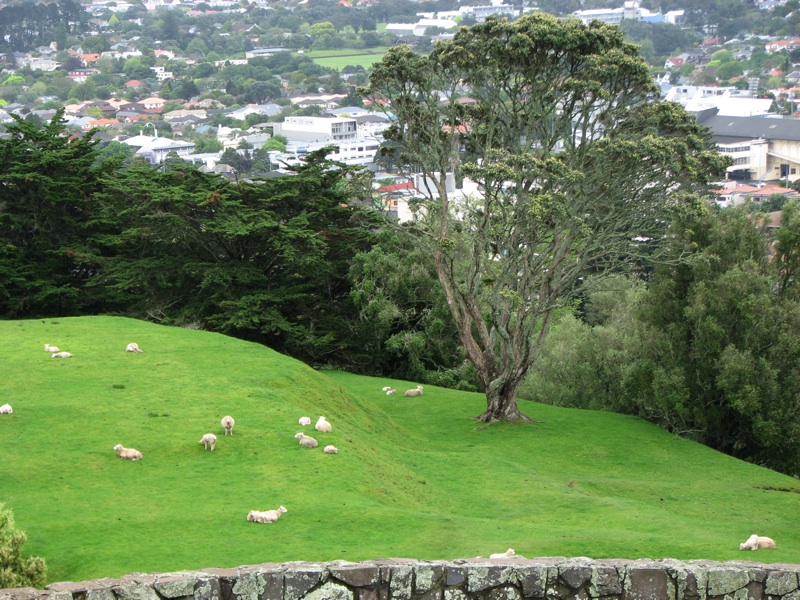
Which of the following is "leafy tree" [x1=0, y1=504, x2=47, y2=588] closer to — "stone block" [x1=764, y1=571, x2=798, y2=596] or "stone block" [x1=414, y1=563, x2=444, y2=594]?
"stone block" [x1=414, y1=563, x2=444, y2=594]

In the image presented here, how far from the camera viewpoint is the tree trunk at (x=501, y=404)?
31562 millimetres

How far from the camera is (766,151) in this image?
155 m

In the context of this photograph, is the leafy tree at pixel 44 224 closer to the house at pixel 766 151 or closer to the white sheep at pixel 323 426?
the white sheep at pixel 323 426

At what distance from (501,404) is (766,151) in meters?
134

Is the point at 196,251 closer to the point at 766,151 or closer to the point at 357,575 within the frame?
the point at 357,575

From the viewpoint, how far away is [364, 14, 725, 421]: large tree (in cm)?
2967

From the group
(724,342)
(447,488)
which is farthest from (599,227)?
(447,488)

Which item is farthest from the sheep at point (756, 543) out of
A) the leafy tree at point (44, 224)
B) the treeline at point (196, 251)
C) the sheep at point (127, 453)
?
the leafy tree at point (44, 224)

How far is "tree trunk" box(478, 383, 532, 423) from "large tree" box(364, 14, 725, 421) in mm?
40

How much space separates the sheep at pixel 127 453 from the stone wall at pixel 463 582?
26.9 ft

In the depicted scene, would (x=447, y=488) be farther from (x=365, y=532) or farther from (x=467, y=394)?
(x=467, y=394)

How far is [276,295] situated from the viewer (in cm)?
4012

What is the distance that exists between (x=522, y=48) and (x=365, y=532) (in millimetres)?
15995

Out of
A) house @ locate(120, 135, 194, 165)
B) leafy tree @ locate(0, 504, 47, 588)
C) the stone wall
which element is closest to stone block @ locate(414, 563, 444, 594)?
the stone wall
